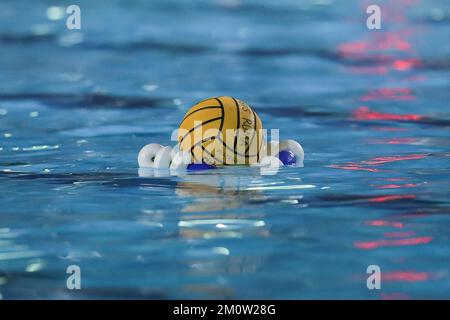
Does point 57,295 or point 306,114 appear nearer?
point 57,295

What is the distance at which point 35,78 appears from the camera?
10.9 m

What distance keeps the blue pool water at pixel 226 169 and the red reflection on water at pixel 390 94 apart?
3cm

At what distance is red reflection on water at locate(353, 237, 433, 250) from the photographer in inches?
175

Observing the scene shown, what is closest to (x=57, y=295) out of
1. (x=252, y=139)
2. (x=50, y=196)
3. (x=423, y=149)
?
(x=50, y=196)

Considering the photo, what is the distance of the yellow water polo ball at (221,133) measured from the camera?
19.6 ft

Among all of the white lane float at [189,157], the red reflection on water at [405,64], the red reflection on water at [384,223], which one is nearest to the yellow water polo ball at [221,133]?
the white lane float at [189,157]

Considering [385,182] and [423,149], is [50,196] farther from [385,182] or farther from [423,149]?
[423,149]

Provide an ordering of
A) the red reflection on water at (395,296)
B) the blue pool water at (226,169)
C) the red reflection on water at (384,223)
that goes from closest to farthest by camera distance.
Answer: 1. the red reflection on water at (395,296)
2. the blue pool water at (226,169)
3. the red reflection on water at (384,223)

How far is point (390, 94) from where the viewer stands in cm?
1033

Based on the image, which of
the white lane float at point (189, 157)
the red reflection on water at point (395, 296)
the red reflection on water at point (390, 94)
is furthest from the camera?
the red reflection on water at point (390, 94)

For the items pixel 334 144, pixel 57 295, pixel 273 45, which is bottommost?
pixel 57 295

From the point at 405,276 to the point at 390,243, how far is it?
0.51m

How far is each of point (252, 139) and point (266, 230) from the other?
1.36 metres

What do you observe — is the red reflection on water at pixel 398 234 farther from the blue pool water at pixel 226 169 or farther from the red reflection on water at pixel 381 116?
the red reflection on water at pixel 381 116
